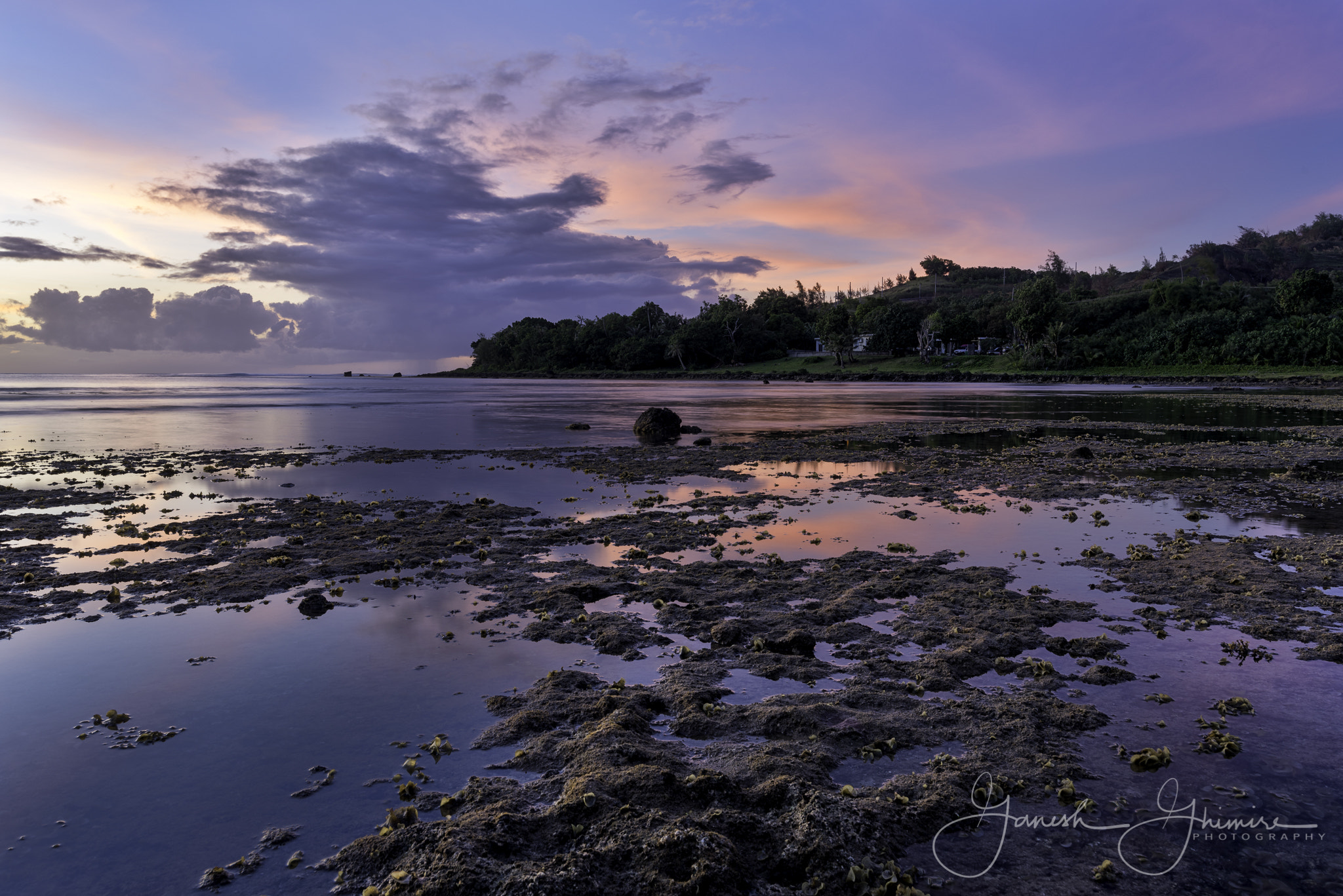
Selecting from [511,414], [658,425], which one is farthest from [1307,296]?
[658,425]

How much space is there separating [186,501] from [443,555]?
8.43m

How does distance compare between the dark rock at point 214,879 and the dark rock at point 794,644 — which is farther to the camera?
the dark rock at point 794,644

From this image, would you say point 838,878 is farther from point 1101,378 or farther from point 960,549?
A: point 1101,378

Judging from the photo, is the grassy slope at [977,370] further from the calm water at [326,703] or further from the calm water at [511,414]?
the calm water at [326,703]

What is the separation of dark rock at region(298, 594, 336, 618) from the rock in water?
22.6 metres

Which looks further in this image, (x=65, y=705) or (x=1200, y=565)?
(x=1200, y=565)

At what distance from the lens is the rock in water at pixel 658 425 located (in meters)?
31.6

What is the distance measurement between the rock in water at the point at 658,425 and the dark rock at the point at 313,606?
22646mm

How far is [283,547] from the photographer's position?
11.6 meters

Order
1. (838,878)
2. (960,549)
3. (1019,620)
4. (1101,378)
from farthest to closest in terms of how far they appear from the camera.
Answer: (1101,378) < (960,549) < (1019,620) < (838,878)

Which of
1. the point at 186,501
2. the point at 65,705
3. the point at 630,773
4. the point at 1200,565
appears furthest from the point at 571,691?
the point at 186,501

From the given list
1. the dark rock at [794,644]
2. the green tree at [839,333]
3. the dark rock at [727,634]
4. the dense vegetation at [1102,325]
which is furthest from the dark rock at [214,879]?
the green tree at [839,333]

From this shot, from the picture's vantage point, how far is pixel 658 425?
32000 mm

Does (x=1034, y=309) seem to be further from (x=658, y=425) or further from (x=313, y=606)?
(x=313, y=606)
